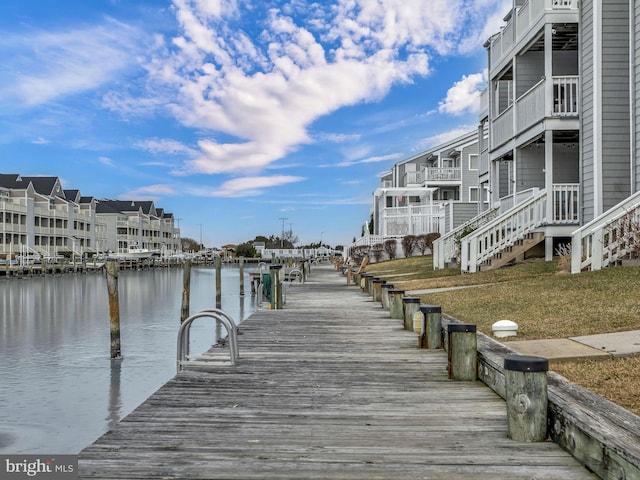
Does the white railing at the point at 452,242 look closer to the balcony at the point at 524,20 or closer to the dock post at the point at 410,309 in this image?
the balcony at the point at 524,20

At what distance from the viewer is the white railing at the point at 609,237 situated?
1467 cm

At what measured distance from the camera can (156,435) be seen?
17.3 ft

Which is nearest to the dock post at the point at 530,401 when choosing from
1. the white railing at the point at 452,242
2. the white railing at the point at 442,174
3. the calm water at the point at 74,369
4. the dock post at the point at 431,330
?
the dock post at the point at 431,330

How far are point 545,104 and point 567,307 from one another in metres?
10.3

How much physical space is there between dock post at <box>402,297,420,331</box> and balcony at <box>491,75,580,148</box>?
1103 cm

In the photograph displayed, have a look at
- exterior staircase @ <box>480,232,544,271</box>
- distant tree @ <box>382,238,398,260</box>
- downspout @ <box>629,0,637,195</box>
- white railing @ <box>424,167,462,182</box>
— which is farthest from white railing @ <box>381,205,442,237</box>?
downspout @ <box>629,0,637,195</box>

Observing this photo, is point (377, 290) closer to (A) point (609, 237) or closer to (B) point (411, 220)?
(A) point (609, 237)

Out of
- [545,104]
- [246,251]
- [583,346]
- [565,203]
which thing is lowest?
[583,346]

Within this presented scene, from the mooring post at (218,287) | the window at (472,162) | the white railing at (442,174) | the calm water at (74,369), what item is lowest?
the calm water at (74,369)

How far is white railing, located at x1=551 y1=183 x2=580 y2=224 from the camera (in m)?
19.6

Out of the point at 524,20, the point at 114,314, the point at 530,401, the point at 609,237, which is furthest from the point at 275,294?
the point at 524,20

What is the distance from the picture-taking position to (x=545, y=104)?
20.0 m

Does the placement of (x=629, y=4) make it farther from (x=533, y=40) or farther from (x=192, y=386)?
(x=192, y=386)

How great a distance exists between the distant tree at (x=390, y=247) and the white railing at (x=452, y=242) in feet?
51.3
